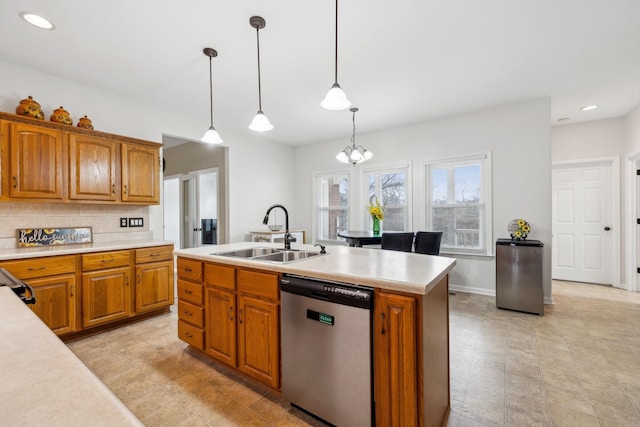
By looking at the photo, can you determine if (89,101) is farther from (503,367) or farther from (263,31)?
(503,367)

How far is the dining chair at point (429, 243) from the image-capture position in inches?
155

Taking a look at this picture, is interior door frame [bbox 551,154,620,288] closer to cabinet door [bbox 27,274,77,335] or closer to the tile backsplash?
the tile backsplash

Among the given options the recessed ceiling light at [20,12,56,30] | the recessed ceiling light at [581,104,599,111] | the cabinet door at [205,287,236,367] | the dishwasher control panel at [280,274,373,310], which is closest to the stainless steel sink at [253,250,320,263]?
the cabinet door at [205,287,236,367]

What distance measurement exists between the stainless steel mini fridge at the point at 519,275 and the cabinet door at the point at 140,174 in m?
4.47

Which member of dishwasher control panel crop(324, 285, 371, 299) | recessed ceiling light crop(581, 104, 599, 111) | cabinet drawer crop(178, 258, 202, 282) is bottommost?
cabinet drawer crop(178, 258, 202, 282)

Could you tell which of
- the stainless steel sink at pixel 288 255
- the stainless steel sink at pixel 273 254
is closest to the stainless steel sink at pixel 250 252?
the stainless steel sink at pixel 273 254

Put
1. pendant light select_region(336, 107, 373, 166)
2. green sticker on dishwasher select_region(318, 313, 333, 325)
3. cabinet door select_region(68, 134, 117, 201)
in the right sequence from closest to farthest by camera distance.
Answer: green sticker on dishwasher select_region(318, 313, 333, 325)
cabinet door select_region(68, 134, 117, 201)
pendant light select_region(336, 107, 373, 166)

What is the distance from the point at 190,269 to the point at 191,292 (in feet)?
0.63

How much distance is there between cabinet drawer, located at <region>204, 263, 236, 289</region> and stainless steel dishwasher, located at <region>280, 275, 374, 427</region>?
50 centimetres

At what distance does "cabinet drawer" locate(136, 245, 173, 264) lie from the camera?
313 centimetres

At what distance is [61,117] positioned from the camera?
2.86m

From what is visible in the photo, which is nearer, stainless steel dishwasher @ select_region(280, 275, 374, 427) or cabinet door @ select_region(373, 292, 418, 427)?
cabinet door @ select_region(373, 292, 418, 427)

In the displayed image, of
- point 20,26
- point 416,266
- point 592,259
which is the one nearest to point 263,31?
point 20,26

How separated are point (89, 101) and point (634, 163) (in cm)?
748
